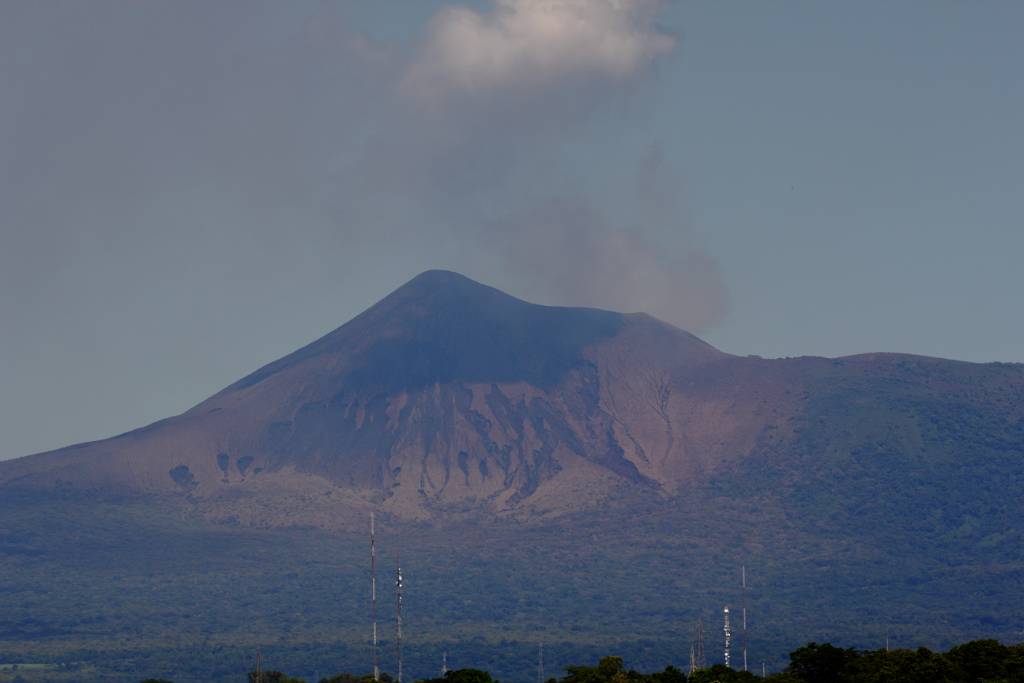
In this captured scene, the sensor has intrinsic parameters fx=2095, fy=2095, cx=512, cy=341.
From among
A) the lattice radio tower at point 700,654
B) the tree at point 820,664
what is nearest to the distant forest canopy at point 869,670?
the tree at point 820,664

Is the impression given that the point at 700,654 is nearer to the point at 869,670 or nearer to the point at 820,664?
the point at 820,664

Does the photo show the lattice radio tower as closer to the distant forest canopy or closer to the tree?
the tree

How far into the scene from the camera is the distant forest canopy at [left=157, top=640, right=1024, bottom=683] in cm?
9262

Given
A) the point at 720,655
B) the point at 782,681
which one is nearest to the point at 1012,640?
the point at 720,655

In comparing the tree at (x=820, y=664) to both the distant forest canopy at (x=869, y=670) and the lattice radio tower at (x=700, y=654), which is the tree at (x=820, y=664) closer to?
the distant forest canopy at (x=869, y=670)

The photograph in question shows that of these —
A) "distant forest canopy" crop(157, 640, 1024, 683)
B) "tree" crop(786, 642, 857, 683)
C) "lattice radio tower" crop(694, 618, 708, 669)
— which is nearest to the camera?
"distant forest canopy" crop(157, 640, 1024, 683)

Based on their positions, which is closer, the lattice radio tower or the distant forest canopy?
the distant forest canopy

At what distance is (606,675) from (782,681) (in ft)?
34.0

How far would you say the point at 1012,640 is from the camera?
19938 cm

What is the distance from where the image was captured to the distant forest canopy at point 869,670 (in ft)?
304

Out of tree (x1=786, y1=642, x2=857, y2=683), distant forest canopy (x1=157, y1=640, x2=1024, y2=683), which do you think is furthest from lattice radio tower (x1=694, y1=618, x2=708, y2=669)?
distant forest canopy (x1=157, y1=640, x2=1024, y2=683)

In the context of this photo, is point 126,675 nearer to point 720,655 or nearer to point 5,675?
point 5,675

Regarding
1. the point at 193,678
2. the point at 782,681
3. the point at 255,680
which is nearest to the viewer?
the point at 782,681

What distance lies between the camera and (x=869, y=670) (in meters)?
97.2
